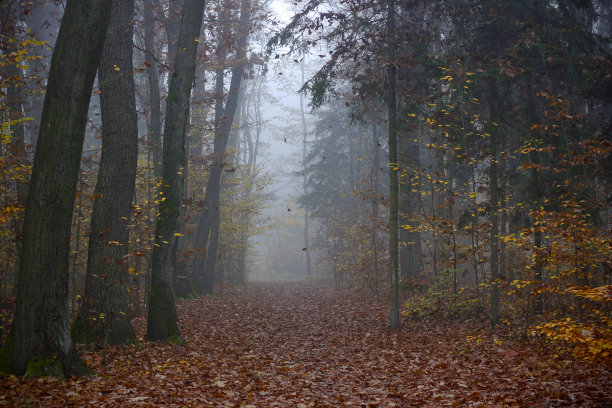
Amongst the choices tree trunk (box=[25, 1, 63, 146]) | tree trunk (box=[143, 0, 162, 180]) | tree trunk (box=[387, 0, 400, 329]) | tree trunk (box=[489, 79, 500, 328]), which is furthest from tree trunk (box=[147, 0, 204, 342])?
tree trunk (box=[489, 79, 500, 328])

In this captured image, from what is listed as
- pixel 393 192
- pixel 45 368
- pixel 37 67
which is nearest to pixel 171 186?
pixel 45 368

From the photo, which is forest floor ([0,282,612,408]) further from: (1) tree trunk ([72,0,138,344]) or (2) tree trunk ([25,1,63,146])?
(2) tree trunk ([25,1,63,146])

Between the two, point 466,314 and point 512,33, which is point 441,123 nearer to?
point 512,33

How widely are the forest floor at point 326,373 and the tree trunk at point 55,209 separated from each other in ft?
1.29

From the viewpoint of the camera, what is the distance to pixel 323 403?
5.53m

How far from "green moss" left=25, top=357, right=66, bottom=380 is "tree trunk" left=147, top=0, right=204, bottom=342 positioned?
2931mm

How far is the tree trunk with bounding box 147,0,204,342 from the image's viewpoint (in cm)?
875

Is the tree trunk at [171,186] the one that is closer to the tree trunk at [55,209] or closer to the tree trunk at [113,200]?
the tree trunk at [113,200]

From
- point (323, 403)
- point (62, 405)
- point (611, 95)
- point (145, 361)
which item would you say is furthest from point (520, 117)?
point (62, 405)

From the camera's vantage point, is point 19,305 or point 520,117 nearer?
point 19,305

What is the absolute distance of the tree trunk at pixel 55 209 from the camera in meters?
5.68

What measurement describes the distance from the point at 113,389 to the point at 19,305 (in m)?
1.70

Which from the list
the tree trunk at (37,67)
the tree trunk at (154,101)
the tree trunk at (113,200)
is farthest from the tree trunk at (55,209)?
the tree trunk at (154,101)

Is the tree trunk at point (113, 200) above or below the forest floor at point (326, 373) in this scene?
above
